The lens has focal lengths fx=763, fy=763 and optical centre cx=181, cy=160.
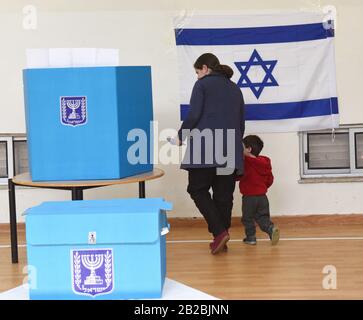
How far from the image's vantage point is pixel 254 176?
4617mm

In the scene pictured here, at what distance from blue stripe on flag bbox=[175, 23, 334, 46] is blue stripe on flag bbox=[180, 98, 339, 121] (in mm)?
419

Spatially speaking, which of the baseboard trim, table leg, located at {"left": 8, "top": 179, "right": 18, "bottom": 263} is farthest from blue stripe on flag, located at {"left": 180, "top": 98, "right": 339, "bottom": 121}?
table leg, located at {"left": 8, "top": 179, "right": 18, "bottom": 263}

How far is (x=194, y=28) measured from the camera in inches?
198

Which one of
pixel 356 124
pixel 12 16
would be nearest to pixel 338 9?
pixel 356 124

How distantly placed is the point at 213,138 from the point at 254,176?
51 centimetres

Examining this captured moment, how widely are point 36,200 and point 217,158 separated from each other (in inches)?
60.3

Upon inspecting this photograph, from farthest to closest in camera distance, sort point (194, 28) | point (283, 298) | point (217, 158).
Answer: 1. point (194, 28)
2. point (217, 158)
3. point (283, 298)

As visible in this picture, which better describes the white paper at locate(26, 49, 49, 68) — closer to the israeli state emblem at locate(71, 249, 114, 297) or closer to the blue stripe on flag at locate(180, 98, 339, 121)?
the israeli state emblem at locate(71, 249, 114, 297)

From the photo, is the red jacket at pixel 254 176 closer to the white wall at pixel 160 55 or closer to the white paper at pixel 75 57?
the white wall at pixel 160 55

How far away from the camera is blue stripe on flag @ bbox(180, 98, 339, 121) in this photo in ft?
16.7

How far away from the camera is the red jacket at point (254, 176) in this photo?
4598 millimetres

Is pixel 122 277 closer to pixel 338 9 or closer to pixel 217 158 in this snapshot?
pixel 217 158

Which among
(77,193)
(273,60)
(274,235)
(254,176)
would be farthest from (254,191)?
(77,193)

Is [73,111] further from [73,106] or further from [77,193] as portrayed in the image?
[77,193]
